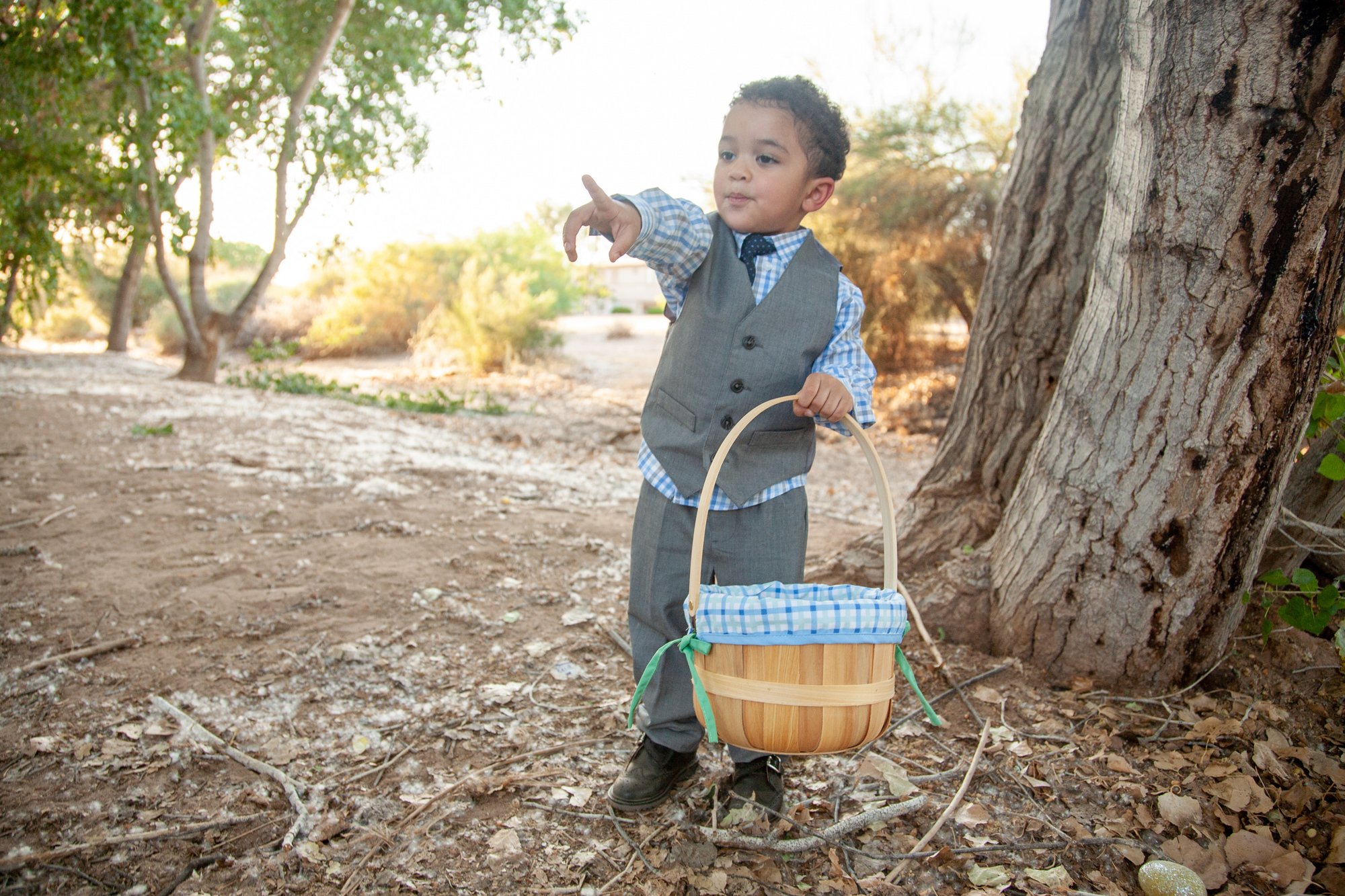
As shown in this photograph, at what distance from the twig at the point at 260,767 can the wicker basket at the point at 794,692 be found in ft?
3.20

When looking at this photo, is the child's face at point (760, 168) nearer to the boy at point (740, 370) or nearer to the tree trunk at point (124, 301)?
the boy at point (740, 370)

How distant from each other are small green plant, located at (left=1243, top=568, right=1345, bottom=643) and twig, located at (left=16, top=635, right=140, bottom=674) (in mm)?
3280

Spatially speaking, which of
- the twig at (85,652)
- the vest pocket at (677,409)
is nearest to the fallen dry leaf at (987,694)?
the vest pocket at (677,409)

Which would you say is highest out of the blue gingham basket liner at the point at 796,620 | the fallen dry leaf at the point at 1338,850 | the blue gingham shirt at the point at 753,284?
the blue gingham shirt at the point at 753,284

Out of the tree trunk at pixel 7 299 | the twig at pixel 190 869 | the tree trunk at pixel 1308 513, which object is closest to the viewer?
the twig at pixel 190 869

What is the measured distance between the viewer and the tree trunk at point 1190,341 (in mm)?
2061

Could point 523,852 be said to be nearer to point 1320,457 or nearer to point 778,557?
point 778,557

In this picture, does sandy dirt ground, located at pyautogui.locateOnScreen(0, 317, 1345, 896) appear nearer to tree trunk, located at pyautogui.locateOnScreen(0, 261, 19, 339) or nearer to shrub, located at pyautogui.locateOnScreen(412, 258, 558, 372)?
tree trunk, located at pyautogui.locateOnScreen(0, 261, 19, 339)

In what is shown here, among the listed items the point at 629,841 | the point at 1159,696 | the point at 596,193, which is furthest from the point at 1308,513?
the point at 596,193

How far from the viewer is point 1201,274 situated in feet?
7.14

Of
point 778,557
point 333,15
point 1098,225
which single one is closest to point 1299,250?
point 1098,225

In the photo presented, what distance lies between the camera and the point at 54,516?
3615mm

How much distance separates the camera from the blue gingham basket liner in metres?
1.67

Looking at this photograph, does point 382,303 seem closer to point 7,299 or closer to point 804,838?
point 7,299
